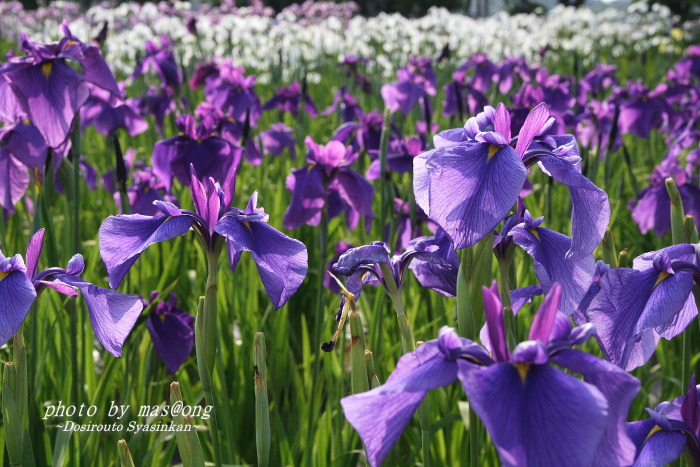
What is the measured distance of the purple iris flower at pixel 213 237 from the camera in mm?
1098

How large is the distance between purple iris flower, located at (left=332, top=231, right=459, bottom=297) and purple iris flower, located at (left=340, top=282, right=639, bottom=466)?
0.35 metres

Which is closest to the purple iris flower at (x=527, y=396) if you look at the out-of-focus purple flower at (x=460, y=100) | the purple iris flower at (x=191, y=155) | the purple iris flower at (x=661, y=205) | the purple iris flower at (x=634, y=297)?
the purple iris flower at (x=634, y=297)

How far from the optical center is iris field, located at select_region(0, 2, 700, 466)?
0.70 metres

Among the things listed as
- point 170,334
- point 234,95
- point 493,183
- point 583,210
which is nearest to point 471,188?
point 493,183

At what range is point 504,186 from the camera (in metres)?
0.94

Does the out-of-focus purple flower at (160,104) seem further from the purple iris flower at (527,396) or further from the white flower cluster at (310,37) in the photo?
the purple iris flower at (527,396)

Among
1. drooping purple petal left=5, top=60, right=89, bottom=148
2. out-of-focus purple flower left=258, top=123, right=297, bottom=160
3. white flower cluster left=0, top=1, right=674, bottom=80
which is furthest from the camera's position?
white flower cluster left=0, top=1, right=674, bottom=80

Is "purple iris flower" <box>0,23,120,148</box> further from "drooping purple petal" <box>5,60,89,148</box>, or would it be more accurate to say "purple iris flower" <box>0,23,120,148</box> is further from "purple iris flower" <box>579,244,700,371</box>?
"purple iris flower" <box>579,244,700,371</box>

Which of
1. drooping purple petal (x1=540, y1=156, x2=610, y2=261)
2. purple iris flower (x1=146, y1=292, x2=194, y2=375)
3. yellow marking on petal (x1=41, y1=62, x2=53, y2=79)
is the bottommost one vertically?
purple iris flower (x1=146, y1=292, x2=194, y2=375)

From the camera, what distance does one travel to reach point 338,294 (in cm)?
250

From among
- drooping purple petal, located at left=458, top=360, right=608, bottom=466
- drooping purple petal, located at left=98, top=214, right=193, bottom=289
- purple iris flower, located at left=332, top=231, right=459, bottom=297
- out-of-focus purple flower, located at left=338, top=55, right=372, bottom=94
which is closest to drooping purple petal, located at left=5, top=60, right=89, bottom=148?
drooping purple petal, located at left=98, top=214, right=193, bottom=289

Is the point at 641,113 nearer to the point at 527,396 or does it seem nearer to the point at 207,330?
the point at 207,330

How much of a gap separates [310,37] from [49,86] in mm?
7863

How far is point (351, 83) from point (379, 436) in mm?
5724
